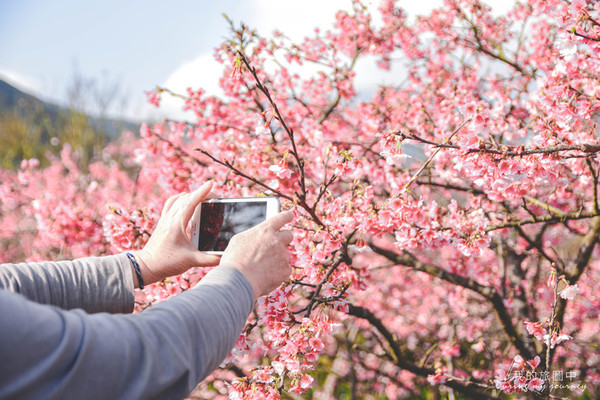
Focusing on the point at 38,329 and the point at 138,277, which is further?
the point at 138,277

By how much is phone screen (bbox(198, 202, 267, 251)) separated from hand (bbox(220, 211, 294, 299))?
32 centimetres

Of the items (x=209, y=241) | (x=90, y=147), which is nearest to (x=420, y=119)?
(x=209, y=241)

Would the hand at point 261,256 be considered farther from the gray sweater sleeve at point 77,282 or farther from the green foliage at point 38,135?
the green foliage at point 38,135

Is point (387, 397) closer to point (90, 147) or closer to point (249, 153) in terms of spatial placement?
point (249, 153)

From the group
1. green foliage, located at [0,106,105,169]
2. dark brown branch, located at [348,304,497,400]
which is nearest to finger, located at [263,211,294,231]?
dark brown branch, located at [348,304,497,400]

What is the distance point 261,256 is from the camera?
1.13 meters

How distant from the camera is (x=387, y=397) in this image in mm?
5477

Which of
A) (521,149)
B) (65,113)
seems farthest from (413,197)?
(65,113)

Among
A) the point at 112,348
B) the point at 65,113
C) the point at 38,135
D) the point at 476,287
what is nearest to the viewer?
the point at 112,348

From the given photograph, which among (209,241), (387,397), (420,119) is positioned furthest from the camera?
(387,397)

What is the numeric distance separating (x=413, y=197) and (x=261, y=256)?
1.38m

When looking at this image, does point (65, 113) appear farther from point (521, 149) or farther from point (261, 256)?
point (521, 149)

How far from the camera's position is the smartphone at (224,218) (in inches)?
61.6

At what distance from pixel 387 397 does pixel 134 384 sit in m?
5.63
